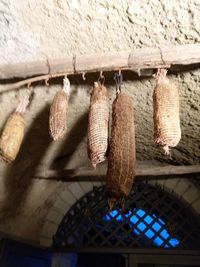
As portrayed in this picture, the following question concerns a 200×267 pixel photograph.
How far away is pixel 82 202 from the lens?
377 cm

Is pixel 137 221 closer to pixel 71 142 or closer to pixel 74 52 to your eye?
pixel 71 142

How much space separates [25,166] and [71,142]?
529mm

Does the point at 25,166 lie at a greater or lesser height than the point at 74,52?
lesser

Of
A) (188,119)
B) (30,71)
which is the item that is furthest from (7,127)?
(188,119)

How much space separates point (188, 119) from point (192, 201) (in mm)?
1620

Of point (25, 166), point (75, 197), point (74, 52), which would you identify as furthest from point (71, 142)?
point (74, 52)

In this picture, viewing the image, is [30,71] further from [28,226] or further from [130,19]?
[28,226]

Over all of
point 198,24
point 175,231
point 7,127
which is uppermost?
point 198,24

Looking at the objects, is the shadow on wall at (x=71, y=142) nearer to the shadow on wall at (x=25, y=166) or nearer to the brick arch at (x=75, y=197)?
the shadow on wall at (x=25, y=166)

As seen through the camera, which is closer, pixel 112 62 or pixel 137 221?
pixel 112 62

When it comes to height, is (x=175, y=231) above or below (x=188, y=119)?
below

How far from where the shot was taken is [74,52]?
5.30 feet

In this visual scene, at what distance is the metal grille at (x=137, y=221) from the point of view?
11.4 feet

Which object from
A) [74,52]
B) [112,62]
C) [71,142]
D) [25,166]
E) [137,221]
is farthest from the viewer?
[137,221]
